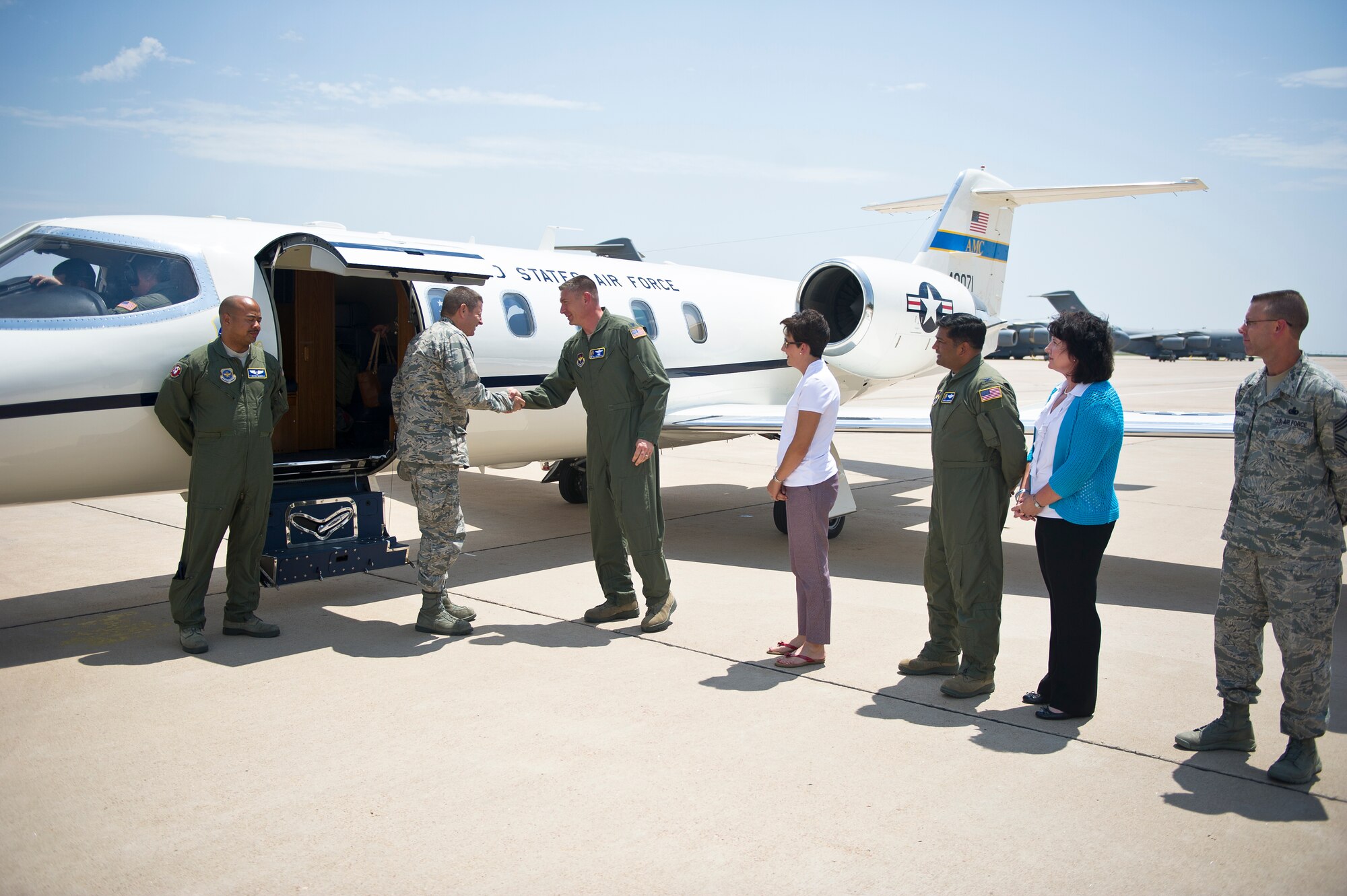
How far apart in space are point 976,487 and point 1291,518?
4.34 ft

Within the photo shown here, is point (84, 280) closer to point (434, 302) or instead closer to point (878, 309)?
point (434, 302)

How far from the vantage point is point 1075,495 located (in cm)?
459

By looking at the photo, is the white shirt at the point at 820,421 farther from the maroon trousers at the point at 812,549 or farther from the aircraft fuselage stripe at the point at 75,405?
the aircraft fuselage stripe at the point at 75,405

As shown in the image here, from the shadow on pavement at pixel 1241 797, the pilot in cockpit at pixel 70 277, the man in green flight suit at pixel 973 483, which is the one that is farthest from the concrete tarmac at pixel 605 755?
the pilot in cockpit at pixel 70 277

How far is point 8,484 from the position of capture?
18.1ft

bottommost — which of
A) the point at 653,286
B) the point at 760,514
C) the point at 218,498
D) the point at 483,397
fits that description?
the point at 760,514

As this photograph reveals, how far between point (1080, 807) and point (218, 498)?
4.65 meters

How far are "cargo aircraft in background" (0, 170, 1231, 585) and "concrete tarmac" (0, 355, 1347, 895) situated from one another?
991mm

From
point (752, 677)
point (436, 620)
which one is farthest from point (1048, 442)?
point (436, 620)

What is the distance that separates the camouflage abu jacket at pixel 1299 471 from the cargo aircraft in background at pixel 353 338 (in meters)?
3.94

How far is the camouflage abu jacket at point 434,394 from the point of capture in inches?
239

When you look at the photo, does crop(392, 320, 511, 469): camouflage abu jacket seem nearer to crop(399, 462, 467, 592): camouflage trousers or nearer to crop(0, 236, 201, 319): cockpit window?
crop(399, 462, 467, 592): camouflage trousers

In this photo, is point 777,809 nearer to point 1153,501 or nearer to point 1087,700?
point 1087,700

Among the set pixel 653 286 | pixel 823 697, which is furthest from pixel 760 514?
pixel 823 697
